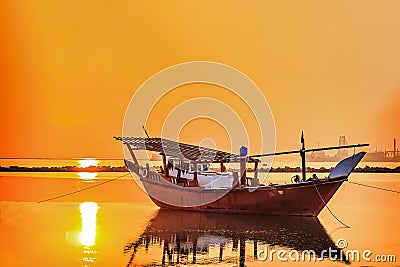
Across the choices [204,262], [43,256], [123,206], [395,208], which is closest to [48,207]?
[123,206]

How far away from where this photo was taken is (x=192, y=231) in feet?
56.0

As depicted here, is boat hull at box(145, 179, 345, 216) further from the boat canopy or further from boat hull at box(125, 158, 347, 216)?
the boat canopy

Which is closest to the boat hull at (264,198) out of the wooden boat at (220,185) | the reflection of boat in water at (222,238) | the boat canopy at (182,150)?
the wooden boat at (220,185)

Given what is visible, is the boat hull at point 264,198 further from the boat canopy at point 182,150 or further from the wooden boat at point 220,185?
the boat canopy at point 182,150

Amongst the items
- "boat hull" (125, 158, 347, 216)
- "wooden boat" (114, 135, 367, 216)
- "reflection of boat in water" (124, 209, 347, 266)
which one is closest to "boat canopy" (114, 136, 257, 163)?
"wooden boat" (114, 135, 367, 216)

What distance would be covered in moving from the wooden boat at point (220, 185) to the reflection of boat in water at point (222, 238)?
49cm

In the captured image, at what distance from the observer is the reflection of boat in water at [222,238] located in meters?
13.1

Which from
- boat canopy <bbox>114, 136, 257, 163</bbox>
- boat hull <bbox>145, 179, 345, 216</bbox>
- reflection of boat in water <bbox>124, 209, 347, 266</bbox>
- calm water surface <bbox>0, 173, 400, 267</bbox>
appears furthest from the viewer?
boat canopy <bbox>114, 136, 257, 163</bbox>

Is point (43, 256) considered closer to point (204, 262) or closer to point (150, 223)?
point (204, 262)

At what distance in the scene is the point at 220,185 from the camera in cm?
2097

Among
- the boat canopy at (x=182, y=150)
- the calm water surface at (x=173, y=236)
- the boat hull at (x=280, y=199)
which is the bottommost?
the calm water surface at (x=173, y=236)

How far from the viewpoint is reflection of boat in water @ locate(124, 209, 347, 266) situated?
42.9ft

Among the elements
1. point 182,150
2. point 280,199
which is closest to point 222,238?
point 280,199

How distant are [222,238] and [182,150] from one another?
6394mm
